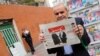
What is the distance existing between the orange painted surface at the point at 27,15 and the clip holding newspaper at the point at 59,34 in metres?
14.1

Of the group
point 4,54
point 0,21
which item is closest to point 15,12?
point 0,21

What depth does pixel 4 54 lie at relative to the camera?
17.1m

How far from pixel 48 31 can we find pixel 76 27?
15.3 inches

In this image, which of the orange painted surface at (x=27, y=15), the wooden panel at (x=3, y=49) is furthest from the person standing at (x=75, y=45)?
the orange painted surface at (x=27, y=15)

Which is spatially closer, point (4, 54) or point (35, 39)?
point (4, 54)

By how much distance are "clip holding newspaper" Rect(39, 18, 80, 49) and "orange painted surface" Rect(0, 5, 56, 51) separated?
14112 mm

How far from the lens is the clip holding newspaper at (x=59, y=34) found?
12.8 feet

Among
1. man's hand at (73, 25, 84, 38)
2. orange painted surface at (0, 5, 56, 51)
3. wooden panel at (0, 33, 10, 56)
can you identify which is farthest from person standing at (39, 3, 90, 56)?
orange painted surface at (0, 5, 56, 51)

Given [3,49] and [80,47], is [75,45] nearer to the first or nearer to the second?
[80,47]

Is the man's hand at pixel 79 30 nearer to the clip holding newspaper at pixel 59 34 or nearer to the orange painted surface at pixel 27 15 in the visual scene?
the clip holding newspaper at pixel 59 34

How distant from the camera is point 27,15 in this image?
21.9 meters

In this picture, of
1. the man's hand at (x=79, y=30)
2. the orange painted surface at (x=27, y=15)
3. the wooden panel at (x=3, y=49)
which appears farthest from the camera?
the orange painted surface at (x=27, y=15)

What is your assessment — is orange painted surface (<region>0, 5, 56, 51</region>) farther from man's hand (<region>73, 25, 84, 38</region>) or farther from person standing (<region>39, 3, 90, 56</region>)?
man's hand (<region>73, 25, 84, 38</region>)

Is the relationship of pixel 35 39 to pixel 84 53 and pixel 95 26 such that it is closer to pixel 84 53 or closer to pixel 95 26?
pixel 95 26
